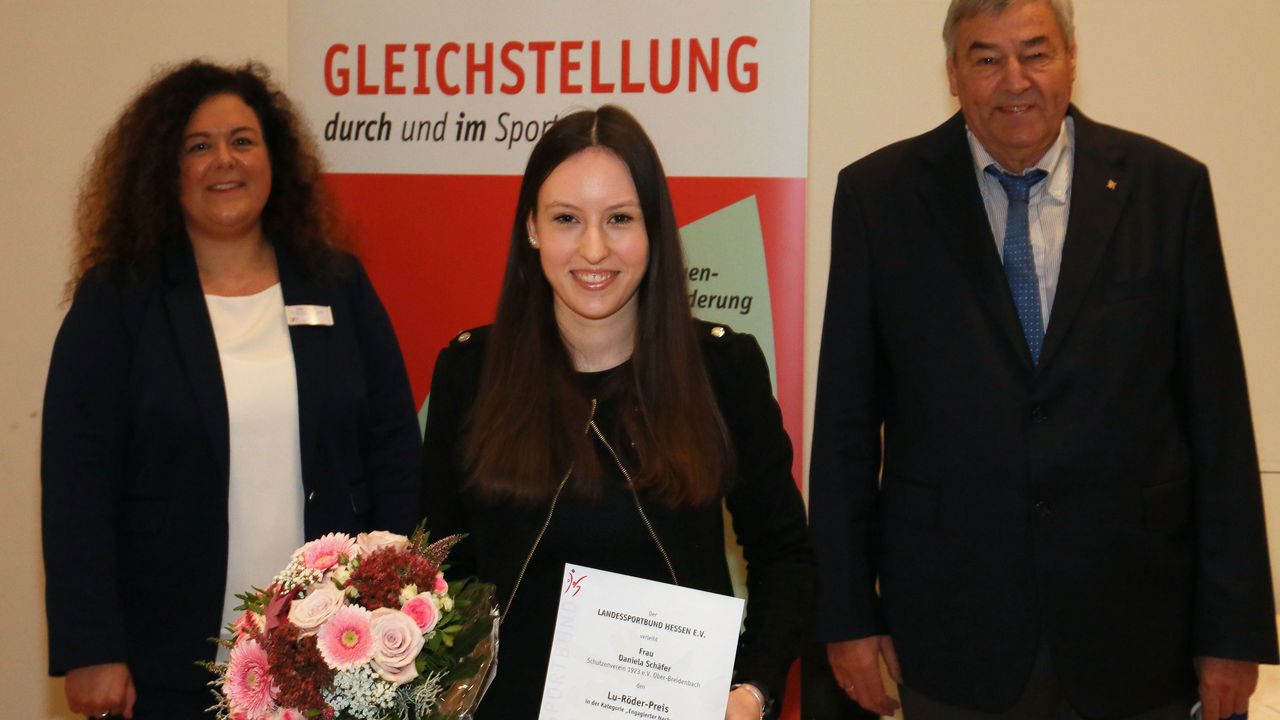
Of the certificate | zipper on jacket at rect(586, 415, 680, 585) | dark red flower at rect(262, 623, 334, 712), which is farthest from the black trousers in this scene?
dark red flower at rect(262, 623, 334, 712)

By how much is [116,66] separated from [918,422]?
3.23 m

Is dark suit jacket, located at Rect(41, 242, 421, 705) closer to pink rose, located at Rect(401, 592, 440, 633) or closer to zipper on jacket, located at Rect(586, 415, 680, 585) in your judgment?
zipper on jacket, located at Rect(586, 415, 680, 585)

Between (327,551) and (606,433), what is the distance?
552 millimetres

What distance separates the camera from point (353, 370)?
3.12m

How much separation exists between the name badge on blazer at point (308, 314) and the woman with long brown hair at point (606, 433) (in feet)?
3.38

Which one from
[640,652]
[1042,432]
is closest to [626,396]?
[640,652]

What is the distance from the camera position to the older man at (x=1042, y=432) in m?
2.35

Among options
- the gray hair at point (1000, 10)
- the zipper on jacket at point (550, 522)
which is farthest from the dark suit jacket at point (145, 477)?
the gray hair at point (1000, 10)

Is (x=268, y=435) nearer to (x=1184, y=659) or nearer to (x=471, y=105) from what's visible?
(x=471, y=105)

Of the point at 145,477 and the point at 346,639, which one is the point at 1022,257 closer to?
the point at 346,639

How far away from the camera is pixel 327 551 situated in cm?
167

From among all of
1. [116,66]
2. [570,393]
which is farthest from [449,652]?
[116,66]

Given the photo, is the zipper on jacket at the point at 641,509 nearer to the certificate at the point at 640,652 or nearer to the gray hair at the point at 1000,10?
the certificate at the point at 640,652

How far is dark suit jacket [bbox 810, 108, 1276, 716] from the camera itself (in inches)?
92.2
